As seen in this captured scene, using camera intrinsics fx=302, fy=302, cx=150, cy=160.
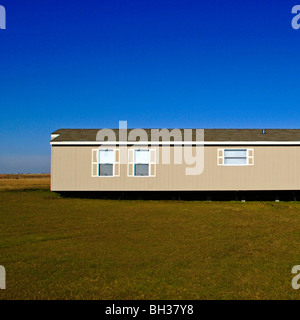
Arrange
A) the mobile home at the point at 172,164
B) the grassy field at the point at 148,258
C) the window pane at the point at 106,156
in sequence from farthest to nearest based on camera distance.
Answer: the window pane at the point at 106,156, the mobile home at the point at 172,164, the grassy field at the point at 148,258

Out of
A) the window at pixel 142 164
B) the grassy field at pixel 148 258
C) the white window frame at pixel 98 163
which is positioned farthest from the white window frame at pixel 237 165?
the grassy field at pixel 148 258

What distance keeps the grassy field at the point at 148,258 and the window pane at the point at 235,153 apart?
7.18 m

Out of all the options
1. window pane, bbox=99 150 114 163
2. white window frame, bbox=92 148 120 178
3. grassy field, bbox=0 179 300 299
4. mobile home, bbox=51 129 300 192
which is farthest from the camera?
window pane, bbox=99 150 114 163

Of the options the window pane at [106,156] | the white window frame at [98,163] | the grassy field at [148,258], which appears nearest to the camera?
the grassy field at [148,258]

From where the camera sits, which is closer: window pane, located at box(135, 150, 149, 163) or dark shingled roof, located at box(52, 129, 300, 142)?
window pane, located at box(135, 150, 149, 163)

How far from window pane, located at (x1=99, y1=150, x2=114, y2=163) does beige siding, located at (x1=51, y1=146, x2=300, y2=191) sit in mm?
672

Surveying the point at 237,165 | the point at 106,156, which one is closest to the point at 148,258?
the point at 106,156

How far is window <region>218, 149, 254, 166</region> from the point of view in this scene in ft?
56.0

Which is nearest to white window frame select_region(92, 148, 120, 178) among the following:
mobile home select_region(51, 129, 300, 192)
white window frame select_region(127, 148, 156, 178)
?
mobile home select_region(51, 129, 300, 192)

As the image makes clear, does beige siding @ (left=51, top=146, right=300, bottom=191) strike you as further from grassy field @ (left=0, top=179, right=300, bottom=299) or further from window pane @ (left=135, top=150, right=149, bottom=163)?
grassy field @ (left=0, top=179, right=300, bottom=299)

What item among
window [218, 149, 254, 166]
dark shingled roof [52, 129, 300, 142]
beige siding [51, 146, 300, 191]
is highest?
dark shingled roof [52, 129, 300, 142]

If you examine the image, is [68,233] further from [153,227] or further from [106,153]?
[106,153]

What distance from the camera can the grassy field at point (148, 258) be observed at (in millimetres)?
4375

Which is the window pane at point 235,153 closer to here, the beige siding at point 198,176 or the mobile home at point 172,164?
the mobile home at point 172,164
